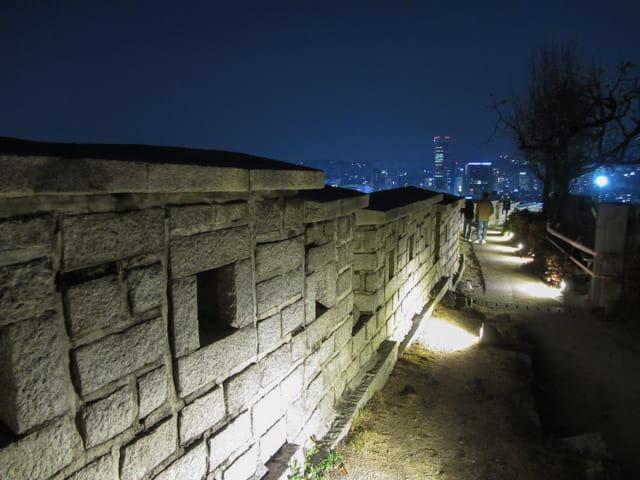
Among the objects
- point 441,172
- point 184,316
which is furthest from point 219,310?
point 441,172

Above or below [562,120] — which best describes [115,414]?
below

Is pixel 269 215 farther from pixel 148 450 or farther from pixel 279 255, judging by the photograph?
pixel 148 450

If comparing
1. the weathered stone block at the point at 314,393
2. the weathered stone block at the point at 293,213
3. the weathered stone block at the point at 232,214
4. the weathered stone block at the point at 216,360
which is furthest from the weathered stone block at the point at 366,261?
the weathered stone block at the point at 232,214

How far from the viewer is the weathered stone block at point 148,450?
1.89 meters

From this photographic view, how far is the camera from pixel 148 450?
6.52 ft

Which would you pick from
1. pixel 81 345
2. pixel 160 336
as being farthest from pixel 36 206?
pixel 160 336

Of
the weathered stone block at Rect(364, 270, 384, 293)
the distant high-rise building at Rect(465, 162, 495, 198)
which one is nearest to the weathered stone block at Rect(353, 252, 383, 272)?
the weathered stone block at Rect(364, 270, 384, 293)

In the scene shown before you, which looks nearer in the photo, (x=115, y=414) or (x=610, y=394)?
(x=115, y=414)

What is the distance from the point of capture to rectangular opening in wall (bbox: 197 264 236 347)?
8.23 ft

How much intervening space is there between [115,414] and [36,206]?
974mm

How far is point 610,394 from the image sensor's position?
5562 millimetres

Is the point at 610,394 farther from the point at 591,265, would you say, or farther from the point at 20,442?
the point at 20,442

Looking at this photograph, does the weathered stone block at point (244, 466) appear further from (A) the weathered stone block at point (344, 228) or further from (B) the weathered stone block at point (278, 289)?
(A) the weathered stone block at point (344, 228)

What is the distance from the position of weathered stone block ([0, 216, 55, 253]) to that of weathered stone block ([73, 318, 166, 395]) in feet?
1.55
